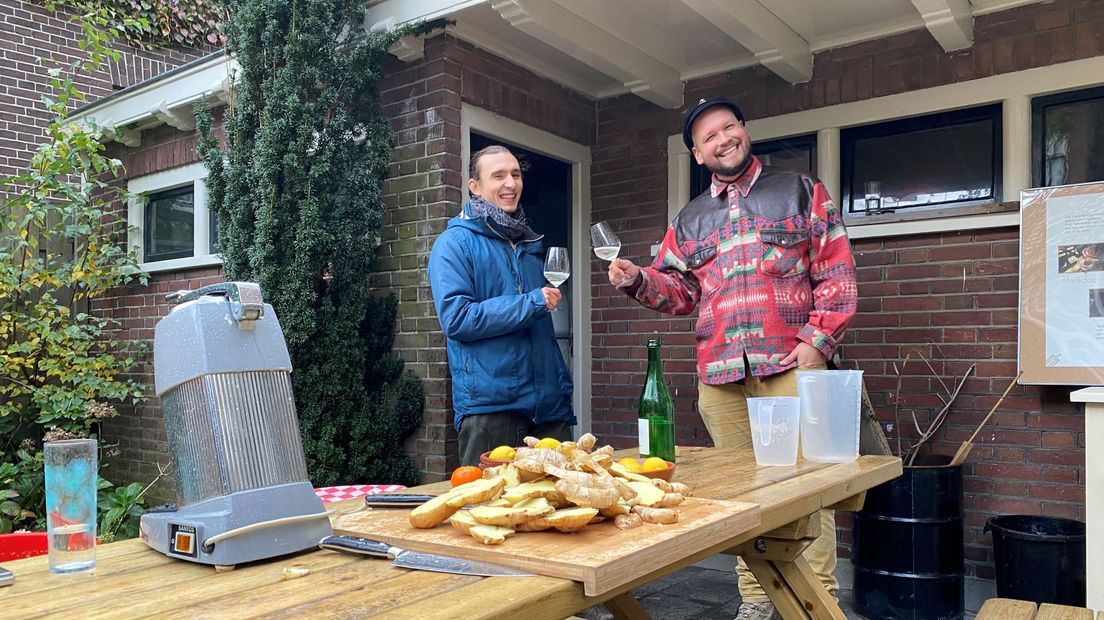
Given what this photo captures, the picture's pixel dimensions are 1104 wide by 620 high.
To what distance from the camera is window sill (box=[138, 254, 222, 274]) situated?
506cm

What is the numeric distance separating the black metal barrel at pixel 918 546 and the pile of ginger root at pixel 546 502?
90.6 inches

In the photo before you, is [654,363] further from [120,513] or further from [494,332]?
[120,513]

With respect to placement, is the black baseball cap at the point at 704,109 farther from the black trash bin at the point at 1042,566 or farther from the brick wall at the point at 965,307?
the black trash bin at the point at 1042,566

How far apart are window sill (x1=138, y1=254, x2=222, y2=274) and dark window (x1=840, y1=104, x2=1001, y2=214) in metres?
3.74

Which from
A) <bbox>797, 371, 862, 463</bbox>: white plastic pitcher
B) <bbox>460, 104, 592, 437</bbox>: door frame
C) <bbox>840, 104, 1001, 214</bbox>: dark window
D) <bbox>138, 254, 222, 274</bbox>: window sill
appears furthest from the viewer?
<bbox>138, 254, 222, 274</bbox>: window sill

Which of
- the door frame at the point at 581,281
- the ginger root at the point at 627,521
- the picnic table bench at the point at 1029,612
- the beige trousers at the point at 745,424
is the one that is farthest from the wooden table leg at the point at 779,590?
the door frame at the point at 581,281

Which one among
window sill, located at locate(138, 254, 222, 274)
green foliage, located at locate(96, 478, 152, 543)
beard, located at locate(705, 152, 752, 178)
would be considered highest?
beard, located at locate(705, 152, 752, 178)

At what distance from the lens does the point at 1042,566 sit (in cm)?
305

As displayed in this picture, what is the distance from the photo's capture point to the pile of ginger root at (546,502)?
3.89 ft

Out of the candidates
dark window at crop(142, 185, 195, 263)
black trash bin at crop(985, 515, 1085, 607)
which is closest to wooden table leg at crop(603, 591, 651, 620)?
black trash bin at crop(985, 515, 1085, 607)

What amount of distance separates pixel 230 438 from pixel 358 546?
0.25 m

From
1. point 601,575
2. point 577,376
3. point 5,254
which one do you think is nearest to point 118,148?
point 5,254

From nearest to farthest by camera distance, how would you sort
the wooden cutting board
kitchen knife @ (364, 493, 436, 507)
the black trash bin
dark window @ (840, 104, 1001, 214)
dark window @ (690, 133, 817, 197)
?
the wooden cutting board < kitchen knife @ (364, 493, 436, 507) < the black trash bin < dark window @ (840, 104, 1001, 214) < dark window @ (690, 133, 817, 197)

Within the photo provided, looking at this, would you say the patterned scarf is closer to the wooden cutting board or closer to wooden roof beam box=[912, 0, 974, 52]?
the wooden cutting board
